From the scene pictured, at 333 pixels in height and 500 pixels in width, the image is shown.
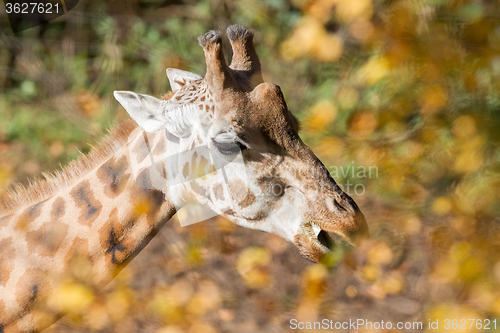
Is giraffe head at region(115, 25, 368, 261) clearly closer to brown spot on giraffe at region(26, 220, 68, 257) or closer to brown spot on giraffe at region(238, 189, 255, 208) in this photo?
brown spot on giraffe at region(238, 189, 255, 208)

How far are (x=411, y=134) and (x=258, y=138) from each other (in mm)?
2734

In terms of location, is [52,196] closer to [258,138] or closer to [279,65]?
[258,138]

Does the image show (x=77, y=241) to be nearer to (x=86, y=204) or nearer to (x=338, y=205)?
(x=86, y=204)

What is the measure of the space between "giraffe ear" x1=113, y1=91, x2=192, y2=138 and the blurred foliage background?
3.40 feet

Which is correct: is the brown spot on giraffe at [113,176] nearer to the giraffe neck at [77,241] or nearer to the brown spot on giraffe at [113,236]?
the giraffe neck at [77,241]

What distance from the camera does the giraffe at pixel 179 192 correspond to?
2229mm

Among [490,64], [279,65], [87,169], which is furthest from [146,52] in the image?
[490,64]

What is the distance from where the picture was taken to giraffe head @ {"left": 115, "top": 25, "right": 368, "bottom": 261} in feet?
7.23

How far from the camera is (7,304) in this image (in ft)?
7.67

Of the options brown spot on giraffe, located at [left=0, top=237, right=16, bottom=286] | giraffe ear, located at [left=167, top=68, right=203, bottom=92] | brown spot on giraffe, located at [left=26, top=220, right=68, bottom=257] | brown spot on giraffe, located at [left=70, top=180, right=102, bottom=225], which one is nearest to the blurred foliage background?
giraffe ear, located at [left=167, top=68, right=203, bottom=92]

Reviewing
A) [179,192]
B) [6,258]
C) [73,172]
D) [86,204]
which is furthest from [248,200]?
[6,258]

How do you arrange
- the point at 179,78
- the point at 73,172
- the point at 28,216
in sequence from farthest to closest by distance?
the point at 179,78
the point at 73,172
the point at 28,216

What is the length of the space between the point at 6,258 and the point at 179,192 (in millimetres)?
1166

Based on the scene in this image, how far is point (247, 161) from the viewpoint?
2.29 metres
